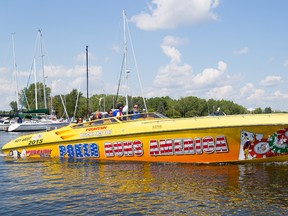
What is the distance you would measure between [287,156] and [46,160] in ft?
27.5

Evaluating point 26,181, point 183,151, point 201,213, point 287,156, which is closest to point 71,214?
point 201,213

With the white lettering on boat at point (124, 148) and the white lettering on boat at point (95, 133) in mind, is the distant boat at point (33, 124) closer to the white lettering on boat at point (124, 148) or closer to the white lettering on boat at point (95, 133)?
the white lettering on boat at point (95, 133)

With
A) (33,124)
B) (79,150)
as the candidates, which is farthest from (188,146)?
(33,124)

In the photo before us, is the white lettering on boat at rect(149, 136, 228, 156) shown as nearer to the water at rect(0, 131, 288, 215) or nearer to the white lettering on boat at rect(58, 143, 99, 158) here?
the water at rect(0, 131, 288, 215)

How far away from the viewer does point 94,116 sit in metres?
15.2

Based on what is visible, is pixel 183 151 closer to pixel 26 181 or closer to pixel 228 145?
pixel 228 145

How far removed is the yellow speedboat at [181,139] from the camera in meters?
10.4

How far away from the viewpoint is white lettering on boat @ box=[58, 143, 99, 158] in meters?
12.8

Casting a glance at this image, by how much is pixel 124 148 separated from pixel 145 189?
390cm

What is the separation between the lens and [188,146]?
36.3 ft

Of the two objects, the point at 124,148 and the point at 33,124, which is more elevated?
the point at 33,124

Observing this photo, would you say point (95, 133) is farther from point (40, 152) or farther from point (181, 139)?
point (181, 139)

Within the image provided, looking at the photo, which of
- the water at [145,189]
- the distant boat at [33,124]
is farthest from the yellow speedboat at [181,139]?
the distant boat at [33,124]

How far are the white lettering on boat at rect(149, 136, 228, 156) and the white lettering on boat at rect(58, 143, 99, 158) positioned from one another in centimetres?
227
